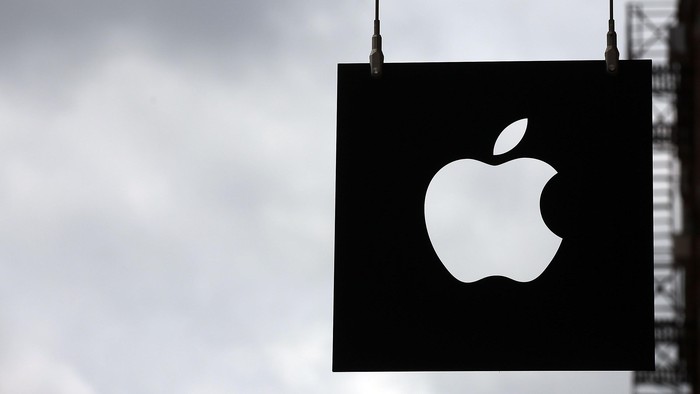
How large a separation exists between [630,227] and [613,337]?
457 mm

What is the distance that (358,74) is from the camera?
462 cm

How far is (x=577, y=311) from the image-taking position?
14.3ft

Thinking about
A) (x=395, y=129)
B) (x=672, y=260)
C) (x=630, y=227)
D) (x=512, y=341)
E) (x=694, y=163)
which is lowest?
(x=512, y=341)

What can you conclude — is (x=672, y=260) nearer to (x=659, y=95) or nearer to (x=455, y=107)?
(x=659, y=95)

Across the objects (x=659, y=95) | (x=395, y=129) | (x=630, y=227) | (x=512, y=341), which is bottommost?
(x=512, y=341)

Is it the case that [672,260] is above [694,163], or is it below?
below

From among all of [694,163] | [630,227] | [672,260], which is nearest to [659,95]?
[694,163]

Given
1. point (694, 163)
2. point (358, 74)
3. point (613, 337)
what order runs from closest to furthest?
1. point (613, 337)
2. point (358, 74)
3. point (694, 163)

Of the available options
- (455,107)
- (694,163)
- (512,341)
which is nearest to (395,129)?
(455,107)

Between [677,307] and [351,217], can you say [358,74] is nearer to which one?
[351,217]

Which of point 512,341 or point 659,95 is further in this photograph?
point 659,95

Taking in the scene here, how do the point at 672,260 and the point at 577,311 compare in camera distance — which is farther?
the point at 672,260

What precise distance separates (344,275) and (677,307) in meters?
17.6

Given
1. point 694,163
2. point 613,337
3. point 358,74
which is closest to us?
point 613,337
